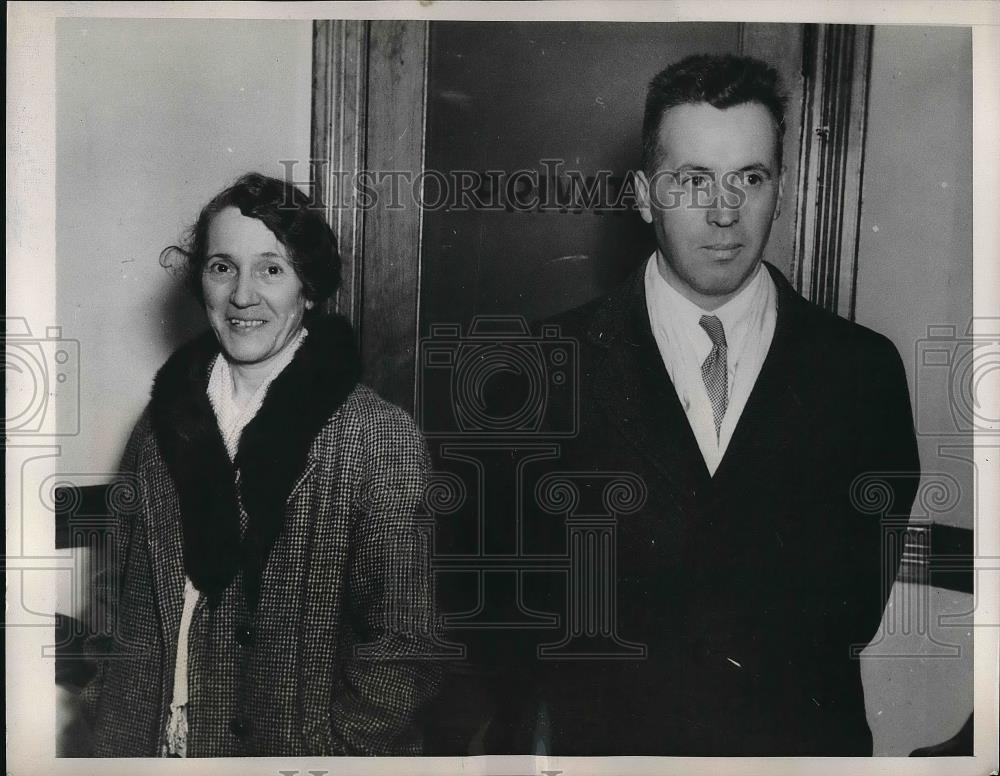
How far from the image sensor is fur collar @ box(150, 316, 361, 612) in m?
1.55

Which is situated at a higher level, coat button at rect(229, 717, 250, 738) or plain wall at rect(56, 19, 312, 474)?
plain wall at rect(56, 19, 312, 474)

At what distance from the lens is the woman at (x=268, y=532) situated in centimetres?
154

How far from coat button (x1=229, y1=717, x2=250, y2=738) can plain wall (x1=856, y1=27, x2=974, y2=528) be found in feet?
4.49

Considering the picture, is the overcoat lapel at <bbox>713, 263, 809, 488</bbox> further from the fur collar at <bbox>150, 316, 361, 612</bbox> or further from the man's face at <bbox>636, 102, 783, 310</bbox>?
the fur collar at <bbox>150, 316, 361, 612</bbox>

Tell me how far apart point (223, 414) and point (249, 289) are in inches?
9.6

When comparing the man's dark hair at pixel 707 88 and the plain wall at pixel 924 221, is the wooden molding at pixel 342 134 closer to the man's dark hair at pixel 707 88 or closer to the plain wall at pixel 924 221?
the man's dark hair at pixel 707 88

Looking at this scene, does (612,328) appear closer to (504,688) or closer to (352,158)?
(352,158)

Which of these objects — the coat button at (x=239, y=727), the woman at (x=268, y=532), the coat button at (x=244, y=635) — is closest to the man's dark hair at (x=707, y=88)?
the woman at (x=268, y=532)

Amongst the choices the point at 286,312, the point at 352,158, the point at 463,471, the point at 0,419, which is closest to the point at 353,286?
the point at 286,312

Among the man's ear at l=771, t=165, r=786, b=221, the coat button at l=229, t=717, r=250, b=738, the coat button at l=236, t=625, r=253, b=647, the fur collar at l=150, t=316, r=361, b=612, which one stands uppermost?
the man's ear at l=771, t=165, r=786, b=221

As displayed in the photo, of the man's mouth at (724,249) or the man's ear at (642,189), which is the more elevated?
the man's ear at (642,189)

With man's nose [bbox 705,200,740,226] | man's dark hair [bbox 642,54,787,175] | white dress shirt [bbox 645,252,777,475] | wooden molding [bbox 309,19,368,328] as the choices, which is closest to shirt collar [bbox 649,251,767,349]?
white dress shirt [bbox 645,252,777,475]

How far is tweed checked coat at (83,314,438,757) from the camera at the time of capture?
60.8 inches

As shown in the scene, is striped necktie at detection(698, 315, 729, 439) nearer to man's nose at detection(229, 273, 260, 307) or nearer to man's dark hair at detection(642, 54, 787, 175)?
man's dark hair at detection(642, 54, 787, 175)
